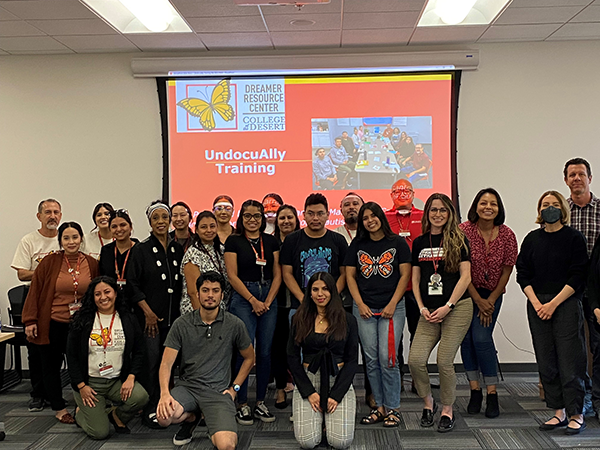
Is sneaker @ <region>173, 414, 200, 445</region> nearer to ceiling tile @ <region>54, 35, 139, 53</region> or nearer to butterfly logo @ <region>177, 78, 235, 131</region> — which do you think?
butterfly logo @ <region>177, 78, 235, 131</region>

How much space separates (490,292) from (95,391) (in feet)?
8.55

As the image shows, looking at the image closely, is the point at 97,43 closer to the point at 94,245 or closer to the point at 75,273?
the point at 94,245

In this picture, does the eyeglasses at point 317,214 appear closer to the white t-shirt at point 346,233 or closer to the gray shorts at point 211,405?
the white t-shirt at point 346,233

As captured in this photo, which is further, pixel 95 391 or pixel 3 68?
pixel 3 68

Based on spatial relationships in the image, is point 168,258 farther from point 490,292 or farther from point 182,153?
point 490,292

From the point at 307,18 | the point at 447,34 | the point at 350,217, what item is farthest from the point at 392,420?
the point at 447,34

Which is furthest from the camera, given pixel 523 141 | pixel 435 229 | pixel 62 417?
pixel 523 141

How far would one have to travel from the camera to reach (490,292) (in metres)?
3.77

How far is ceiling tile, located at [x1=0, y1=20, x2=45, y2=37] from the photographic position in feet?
14.7

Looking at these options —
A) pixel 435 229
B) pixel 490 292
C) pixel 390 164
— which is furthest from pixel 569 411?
pixel 390 164

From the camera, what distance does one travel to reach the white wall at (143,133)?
519cm

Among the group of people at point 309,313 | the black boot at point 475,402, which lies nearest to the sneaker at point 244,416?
the group of people at point 309,313

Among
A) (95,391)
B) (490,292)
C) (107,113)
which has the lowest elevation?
(95,391)

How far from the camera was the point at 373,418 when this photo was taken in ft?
11.8
